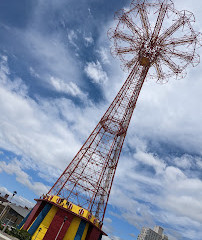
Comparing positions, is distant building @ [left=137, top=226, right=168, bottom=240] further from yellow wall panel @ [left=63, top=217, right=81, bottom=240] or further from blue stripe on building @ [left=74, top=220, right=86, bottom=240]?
yellow wall panel @ [left=63, top=217, right=81, bottom=240]

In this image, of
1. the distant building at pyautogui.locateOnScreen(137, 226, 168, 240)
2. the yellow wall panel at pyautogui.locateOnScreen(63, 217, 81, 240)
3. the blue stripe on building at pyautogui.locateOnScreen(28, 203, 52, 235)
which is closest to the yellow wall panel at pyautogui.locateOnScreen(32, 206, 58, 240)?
the blue stripe on building at pyautogui.locateOnScreen(28, 203, 52, 235)

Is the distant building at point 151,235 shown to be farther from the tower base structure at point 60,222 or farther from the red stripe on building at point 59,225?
the red stripe on building at point 59,225

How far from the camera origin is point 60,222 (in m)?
22.0

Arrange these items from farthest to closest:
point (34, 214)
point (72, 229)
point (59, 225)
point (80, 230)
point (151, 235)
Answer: point (151, 235)
point (34, 214)
point (80, 230)
point (72, 229)
point (59, 225)

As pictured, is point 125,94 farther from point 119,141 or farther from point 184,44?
point 184,44

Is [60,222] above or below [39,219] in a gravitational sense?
above

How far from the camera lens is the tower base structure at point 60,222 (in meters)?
21.5

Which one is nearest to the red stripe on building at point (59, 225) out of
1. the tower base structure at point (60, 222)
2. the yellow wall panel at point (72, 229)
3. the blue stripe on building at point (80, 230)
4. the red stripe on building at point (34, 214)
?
the tower base structure at point (60, 222)

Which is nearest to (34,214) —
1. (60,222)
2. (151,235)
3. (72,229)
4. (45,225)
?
(45,225)

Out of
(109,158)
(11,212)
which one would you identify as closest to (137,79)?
(109,158)

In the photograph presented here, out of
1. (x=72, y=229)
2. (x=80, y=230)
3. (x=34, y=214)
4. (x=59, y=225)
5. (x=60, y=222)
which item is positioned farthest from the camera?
(x=34, y=214)

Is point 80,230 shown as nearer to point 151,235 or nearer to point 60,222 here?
point 60,222

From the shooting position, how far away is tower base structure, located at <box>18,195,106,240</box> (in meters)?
21.5

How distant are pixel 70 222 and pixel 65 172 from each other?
6.72m
